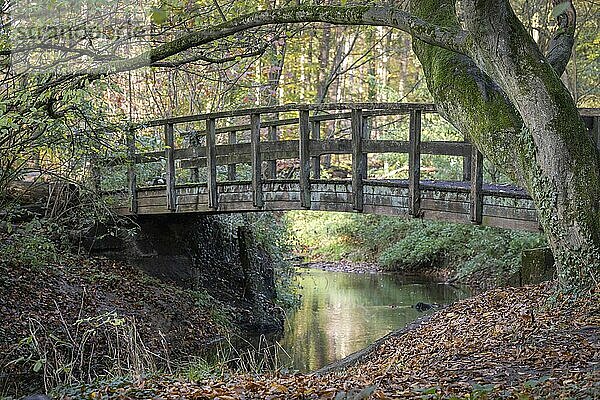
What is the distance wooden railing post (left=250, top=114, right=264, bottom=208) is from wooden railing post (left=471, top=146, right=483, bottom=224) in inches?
143

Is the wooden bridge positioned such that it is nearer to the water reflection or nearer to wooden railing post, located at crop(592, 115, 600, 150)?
wooden railing post, located at crop(592, 115, 600, 150)

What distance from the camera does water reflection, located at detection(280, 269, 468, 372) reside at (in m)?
12.5

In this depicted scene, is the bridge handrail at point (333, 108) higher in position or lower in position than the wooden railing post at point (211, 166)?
higher

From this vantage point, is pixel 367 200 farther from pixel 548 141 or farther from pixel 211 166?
pixel 548 141

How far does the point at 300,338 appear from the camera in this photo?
44.1 ft

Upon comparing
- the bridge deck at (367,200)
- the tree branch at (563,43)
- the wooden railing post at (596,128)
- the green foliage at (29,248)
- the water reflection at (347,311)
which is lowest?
the water reflection at (347,311)

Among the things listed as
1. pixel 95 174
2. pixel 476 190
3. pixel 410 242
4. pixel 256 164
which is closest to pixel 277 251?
pixel 95 174

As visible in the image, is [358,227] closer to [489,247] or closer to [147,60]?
[489,247]

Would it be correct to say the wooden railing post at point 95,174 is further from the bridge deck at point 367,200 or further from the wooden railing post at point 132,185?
the wooden railing post at point 132,185

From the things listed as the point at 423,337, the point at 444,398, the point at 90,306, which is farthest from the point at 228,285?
the point at 444,398

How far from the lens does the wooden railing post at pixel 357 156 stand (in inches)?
432

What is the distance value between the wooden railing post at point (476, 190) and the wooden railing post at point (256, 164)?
3.64m

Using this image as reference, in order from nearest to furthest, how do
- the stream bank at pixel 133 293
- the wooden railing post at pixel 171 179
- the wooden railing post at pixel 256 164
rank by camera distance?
the stream bank at pixel 133 293 → the wooden railing post at pixel 256 164 → the wooden railing post at pixel 171 179

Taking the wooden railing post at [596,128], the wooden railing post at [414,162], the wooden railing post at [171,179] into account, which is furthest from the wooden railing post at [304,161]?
the wooden railing post at [596,128]
